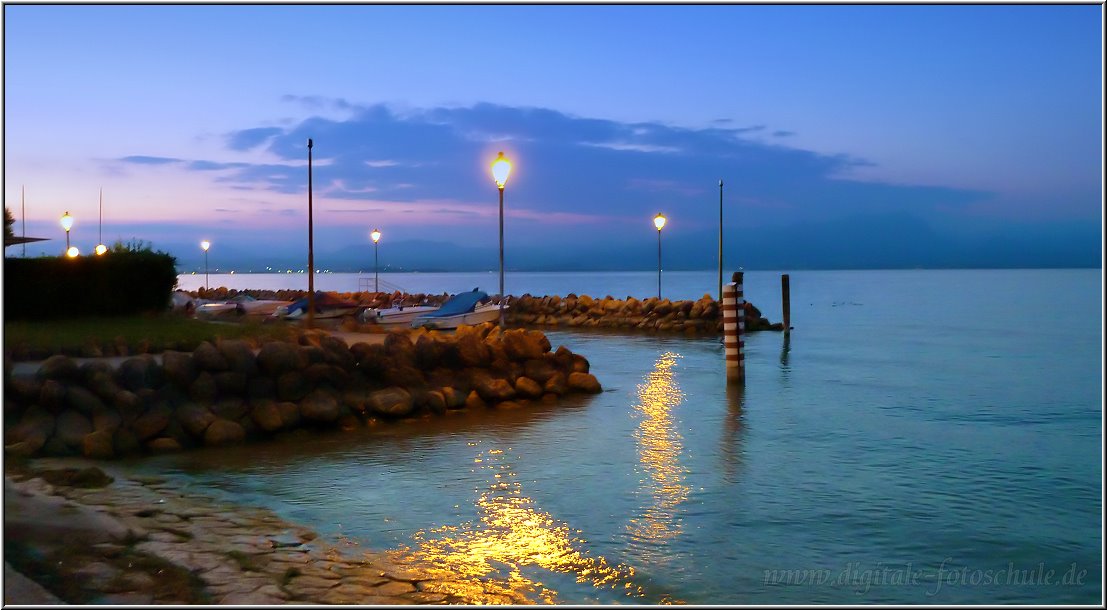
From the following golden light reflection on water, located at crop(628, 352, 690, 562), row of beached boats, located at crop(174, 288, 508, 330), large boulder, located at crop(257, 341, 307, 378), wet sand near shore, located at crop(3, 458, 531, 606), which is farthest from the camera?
row of beached boats, located at crop(174, 288, 508, 330)

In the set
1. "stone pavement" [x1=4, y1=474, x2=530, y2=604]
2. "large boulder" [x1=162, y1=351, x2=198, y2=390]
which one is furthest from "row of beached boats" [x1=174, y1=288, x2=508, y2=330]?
"stone pavement" [x1=4, y1=474, x2=530, y2=604]

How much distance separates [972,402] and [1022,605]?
34.6ft

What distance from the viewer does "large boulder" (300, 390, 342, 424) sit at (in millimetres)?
12219

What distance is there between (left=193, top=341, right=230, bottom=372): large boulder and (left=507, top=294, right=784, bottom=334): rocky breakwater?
22.4m

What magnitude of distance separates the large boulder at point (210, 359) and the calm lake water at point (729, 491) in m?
1.49

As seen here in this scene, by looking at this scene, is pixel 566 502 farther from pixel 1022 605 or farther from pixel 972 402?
pixel 972 402

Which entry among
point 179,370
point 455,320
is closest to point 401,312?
point 455,320

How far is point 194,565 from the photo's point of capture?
579 cm

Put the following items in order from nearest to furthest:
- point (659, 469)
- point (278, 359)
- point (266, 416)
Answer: point (659, 469) → point (266, 416) → point (278, 359)

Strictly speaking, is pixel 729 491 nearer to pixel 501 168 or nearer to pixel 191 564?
pixel 191 564

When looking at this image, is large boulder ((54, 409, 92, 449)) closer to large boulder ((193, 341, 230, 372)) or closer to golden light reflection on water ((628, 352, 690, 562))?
large boulder ((193, 341, 230, 372))

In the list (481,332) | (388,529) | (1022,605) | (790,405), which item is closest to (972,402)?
(790,405)

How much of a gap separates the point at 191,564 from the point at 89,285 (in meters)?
14.3

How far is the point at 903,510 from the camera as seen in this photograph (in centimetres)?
815
